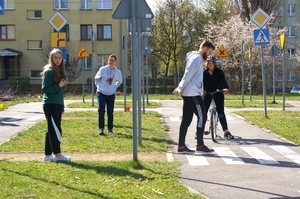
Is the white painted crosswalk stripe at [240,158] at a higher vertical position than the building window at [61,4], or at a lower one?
lower

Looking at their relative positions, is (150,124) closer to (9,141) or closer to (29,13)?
(9,141)

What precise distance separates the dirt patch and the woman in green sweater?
1.30 ft

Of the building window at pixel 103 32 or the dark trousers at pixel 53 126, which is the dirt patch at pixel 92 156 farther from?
the building window at pixel 103 32

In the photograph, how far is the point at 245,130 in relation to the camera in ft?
41.6

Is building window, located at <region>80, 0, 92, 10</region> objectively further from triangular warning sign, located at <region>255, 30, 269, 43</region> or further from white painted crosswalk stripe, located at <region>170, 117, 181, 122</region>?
triangular warning sign, located at <region>255, 30, 269, 43</region>

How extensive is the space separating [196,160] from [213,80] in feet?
9.89

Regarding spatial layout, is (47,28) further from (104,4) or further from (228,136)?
(228,136)

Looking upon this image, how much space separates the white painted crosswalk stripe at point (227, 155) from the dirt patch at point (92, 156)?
1.01 m

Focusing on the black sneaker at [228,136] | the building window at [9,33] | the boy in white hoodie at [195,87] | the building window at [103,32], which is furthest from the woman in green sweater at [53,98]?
the building window at [9,33]

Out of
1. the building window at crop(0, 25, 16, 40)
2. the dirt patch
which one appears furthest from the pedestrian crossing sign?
the building window at crop(0, 25, 16, 40)

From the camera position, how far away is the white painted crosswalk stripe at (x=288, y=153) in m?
8.51

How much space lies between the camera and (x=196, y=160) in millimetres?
8352

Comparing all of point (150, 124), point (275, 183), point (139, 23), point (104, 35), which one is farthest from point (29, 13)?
point (275, 183)

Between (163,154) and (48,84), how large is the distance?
243cm
